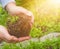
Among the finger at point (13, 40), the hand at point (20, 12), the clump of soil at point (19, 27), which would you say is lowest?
the finger at point (13, 40)

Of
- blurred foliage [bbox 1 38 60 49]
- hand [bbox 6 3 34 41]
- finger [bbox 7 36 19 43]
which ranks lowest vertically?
blurred foliage [bbox 1 38 60 49]


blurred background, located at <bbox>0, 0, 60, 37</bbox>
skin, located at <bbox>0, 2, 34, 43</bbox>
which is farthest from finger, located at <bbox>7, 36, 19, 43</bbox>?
blurred background, located at <bbox>0, 0, 60, 37</bbox>

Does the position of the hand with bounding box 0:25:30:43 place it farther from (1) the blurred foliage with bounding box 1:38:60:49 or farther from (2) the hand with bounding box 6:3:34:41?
(2) the hand with bounding box 6:3:34:41

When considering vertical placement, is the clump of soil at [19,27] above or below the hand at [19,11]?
below

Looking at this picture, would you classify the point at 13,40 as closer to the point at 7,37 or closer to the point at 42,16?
the point at 7,37

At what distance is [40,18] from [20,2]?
33 centimetres

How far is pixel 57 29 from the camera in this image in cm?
417

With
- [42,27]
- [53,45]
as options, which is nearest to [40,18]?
[42,27]

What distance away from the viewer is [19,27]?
162 inches

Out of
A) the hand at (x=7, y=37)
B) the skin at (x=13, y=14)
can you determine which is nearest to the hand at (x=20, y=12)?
the skin at (x=13, y=14)

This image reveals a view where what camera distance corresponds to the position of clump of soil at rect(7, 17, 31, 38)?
13.5 ft

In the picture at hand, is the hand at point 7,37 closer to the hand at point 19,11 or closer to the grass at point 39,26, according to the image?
the grass at point 39,26

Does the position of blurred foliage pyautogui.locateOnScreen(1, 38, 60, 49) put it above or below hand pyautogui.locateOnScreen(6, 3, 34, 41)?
below

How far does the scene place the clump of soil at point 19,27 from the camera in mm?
4117
